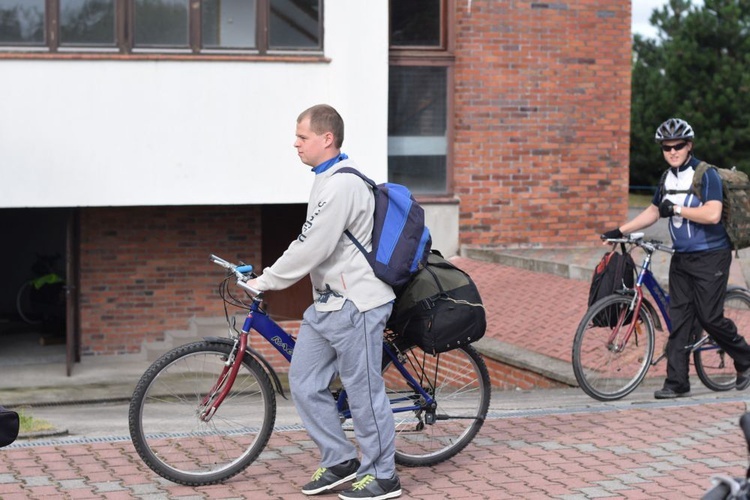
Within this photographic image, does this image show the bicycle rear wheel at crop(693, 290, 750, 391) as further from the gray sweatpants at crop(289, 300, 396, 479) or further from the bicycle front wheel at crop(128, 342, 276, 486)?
the bicycle front wheel at crop(128, 342, 276, 486)

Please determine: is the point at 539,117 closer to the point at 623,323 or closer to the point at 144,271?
the point at 144,271

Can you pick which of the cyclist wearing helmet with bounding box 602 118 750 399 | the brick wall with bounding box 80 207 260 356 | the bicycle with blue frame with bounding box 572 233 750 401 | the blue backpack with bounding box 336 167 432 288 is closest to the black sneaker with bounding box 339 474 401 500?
the blue backpack with bounding box 336 167 432 288

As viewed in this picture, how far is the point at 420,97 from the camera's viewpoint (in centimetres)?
1641

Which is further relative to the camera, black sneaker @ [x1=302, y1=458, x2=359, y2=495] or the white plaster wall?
the white plaster wall

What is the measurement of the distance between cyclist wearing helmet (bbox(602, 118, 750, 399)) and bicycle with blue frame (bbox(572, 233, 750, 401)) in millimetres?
119

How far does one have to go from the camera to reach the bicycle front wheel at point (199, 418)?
234 inches

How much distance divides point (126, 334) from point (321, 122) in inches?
453

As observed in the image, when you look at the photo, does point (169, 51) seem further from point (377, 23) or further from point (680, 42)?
point (680, 42)

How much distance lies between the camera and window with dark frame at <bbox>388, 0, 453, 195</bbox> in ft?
53.3

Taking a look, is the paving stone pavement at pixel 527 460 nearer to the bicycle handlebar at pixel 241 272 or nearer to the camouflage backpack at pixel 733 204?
the bicycle handlebar at pixel 241 272

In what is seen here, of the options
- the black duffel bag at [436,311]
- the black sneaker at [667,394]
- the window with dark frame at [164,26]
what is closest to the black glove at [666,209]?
the black sneaker at [667,394]

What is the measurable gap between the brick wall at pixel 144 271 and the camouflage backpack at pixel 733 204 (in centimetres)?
960

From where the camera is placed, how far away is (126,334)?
1680 cm

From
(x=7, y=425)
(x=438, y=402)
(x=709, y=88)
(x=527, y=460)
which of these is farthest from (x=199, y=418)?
(x=709, y=88)
